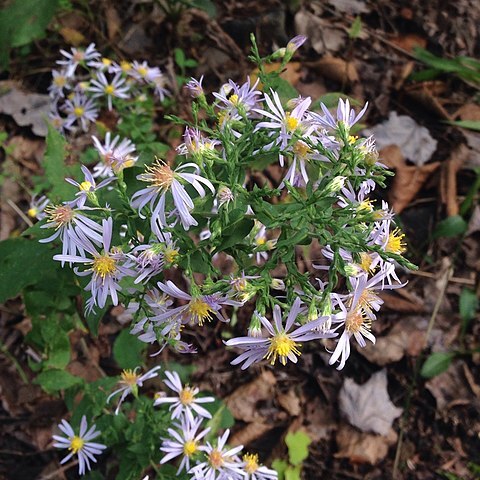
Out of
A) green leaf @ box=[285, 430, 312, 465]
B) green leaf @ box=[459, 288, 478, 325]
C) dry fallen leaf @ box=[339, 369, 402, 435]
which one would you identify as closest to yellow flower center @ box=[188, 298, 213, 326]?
green leaf @ box=[285, 430, 312, 465]

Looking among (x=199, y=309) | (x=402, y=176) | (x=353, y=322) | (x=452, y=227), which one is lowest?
(x=452, y=227)

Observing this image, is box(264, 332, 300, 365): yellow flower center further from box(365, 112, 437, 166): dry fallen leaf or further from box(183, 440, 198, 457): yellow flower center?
box(365, 112, 437, 166): dry fallen leaf

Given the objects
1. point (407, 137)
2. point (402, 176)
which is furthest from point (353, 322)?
point (407, 137)

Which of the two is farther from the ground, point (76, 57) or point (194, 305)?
point (194, 305)

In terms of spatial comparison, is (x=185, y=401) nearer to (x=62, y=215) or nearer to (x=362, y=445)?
(x=62, y=215)

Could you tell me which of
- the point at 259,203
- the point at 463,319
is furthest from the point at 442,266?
the point at 259,203
